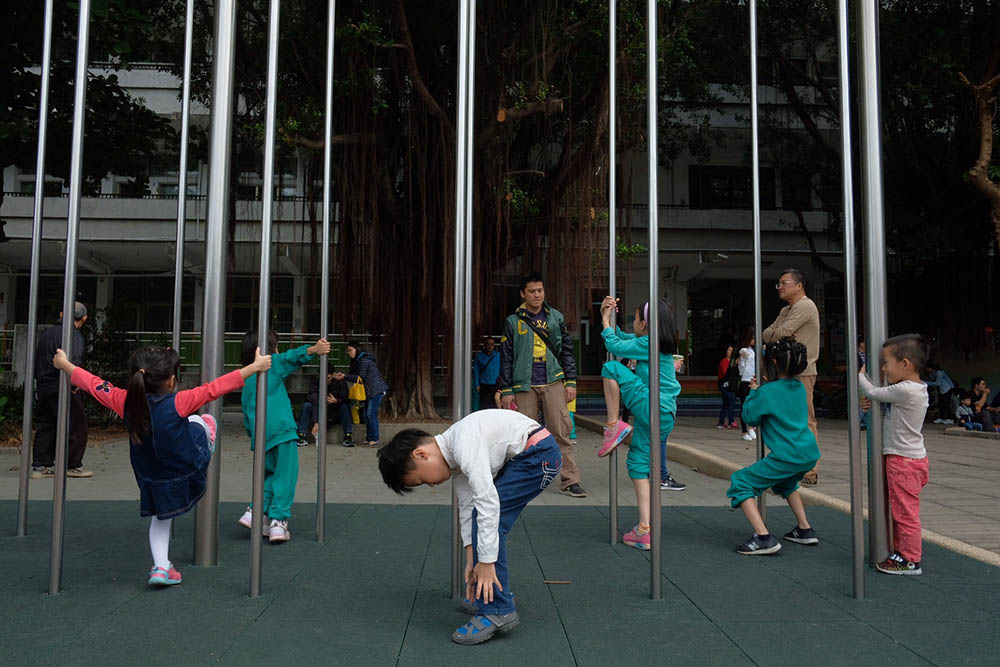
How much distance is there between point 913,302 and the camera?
17.5m

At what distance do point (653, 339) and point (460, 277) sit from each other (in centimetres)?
88

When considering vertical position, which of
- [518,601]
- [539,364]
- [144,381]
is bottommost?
[518,601]

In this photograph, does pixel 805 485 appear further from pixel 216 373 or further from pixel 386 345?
pixel 386 345

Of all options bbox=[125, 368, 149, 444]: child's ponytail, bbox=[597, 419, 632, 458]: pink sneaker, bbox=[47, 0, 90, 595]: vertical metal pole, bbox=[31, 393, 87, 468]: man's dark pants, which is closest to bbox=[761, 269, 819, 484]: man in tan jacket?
bbox=[597, 419, 632, 458]: pink sneaker

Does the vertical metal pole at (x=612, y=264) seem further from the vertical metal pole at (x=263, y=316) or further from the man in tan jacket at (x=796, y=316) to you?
the vertical metal pole at (x=263, y=316)

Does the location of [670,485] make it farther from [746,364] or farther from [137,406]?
[746,364]

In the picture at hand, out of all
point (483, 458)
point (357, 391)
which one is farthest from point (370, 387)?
point (483, 458)

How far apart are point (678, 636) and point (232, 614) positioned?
1611mm

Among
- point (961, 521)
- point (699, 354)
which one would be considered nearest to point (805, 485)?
point (961, 521)

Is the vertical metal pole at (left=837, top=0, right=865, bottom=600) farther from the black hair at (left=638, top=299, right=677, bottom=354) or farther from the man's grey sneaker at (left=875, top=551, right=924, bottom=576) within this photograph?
the black hair at (left=638, top=299, right=677, bottom=354)

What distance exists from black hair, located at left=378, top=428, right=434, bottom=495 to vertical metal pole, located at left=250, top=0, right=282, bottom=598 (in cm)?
81

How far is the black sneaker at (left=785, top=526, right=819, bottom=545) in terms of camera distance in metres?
4.12

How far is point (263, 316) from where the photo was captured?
3354mm

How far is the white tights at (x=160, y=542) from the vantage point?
3.24 metres
